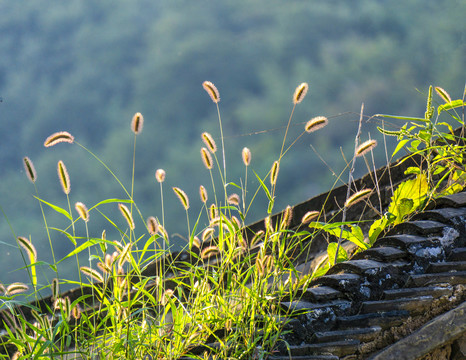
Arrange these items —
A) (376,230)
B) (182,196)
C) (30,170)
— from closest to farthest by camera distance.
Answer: (30,170) < (182,196) < (376,230)

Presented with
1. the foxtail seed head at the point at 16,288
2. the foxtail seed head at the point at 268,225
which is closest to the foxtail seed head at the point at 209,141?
the foxtail seed head at the point at 268,225

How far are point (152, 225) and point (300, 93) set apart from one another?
103cm

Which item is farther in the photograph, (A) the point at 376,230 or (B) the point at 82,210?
(A) the point at 376,230

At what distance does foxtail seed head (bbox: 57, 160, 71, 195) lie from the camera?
7.61 ft

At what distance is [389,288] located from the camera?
280 cm

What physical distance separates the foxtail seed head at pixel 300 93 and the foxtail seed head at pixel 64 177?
3.95ft

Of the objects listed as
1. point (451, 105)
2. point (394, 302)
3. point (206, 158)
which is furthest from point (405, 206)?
point (206, 158)

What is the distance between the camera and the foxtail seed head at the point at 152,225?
2.50 meters

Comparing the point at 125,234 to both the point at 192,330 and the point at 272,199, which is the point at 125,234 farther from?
the point at 272,199

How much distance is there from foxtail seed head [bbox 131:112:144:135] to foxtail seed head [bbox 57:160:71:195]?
1.36 ft

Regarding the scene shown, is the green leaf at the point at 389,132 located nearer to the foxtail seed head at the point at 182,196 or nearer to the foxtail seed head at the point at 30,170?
the foxtail seed head at the point at 182,196

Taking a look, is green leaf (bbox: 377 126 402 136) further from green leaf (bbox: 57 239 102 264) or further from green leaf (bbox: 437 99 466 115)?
green leaf (bbox: 57 239 102 264)

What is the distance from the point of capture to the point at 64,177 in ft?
7.67

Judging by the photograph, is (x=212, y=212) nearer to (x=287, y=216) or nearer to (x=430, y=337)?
(x=287, y=216)
